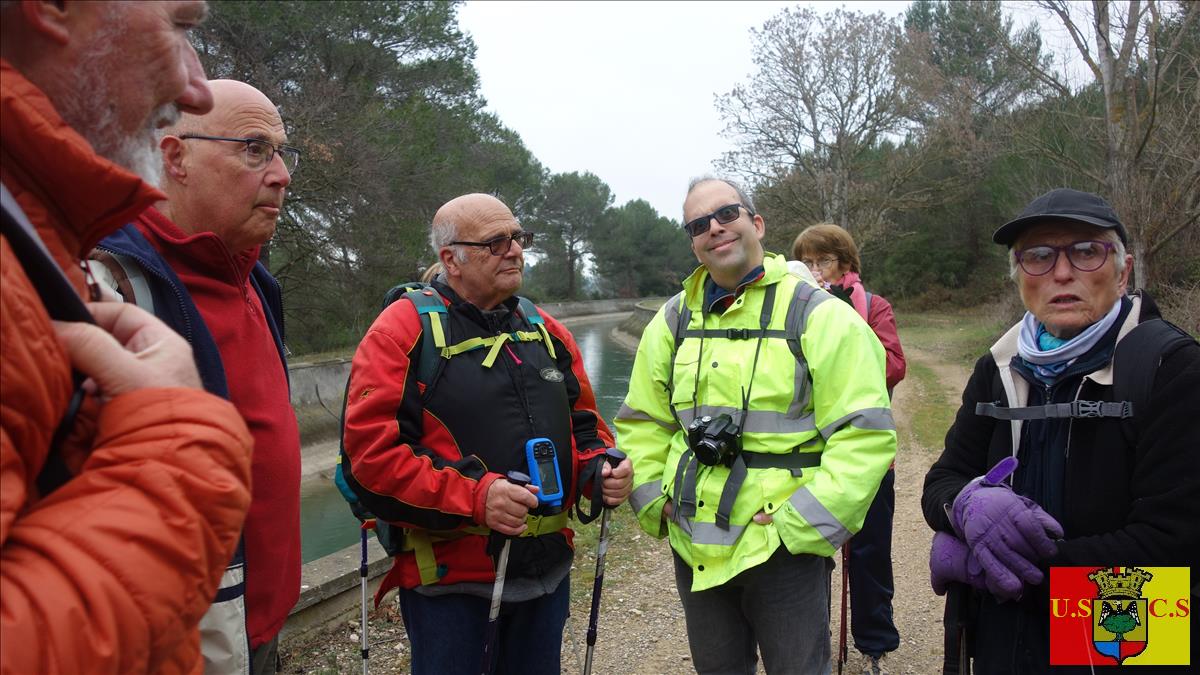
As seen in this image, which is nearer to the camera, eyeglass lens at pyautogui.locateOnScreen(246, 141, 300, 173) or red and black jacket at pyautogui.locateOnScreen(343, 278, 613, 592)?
eyeglass lens at pyautogui.locateOnScreen(246, 141, 300, 173)

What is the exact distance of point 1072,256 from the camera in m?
2.26

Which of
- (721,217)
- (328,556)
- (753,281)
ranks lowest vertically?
(328,556)

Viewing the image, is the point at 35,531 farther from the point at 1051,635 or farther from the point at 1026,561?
the point at 1051,635

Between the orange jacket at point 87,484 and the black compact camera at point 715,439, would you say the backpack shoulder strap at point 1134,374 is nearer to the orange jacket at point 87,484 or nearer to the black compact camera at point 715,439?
the black compact camera at point 715,439

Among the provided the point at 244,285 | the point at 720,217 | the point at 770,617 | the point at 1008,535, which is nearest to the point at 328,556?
the point at 244,285

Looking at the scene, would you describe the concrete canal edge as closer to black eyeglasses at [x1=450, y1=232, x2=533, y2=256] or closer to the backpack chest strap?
black eyeglasses at [x1=450, y1=232, x2=533, y2=256]

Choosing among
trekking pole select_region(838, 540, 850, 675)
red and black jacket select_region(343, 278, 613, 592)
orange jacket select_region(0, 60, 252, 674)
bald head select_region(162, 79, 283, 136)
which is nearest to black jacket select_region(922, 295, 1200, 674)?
red and black jacket select_region(343, 278, 613, 592)

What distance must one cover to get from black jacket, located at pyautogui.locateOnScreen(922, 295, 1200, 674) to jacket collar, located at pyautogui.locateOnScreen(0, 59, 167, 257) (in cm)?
217

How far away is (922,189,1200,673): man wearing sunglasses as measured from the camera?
198 centimetres

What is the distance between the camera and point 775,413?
2.69 metres

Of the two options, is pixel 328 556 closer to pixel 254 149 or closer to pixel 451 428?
pixel 451 428

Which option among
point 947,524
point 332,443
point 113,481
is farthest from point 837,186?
point 113,481

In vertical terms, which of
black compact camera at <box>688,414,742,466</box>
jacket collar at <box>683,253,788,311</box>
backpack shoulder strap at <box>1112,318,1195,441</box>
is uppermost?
jacket collar at <box>683,253,788,311</box>

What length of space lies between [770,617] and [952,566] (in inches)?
27.2
